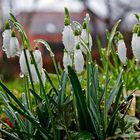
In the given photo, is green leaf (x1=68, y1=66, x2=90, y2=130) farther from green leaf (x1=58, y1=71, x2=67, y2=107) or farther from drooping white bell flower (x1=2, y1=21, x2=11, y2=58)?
drooping white bell flower (x1=2, y1=21, x2=11, y2=58)

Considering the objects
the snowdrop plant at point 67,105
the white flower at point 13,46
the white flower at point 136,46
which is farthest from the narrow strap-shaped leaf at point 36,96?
the white flower at point 136,46

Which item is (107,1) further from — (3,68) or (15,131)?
(15,131)

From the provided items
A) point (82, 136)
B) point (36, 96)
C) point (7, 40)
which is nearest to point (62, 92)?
point (36, 96)

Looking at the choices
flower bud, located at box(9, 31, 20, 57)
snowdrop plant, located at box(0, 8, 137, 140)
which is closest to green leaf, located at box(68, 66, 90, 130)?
snowdrop plant, located at box(0, 8, 137, 140)

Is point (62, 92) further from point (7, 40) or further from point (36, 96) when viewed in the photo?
point (7, 40)

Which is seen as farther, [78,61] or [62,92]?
[62,92]

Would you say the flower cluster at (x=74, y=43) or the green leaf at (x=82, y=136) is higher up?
the flower cluster at (x=74, y=43)

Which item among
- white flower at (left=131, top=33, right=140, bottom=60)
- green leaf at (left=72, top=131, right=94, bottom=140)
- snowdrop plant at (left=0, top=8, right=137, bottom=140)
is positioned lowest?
green leaf at (left=72, top=131, right=94, bottom=140)

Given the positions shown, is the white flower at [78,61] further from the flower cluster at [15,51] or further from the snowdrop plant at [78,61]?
the flower cluster at [15,51]
